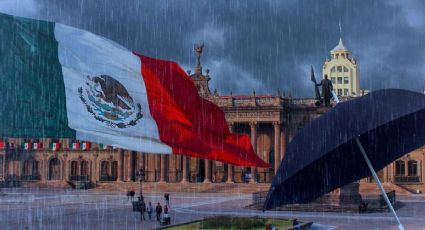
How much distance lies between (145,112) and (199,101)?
209cm

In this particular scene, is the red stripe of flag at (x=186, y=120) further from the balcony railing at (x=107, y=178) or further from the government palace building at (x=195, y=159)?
the balcony railing at (x=107, y=178)

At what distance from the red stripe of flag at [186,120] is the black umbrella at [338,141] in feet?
14.7

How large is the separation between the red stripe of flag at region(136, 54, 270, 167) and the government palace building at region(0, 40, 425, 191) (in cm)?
5169

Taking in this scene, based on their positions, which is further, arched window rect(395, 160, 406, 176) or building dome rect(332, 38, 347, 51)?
building dome rect(332, 38, 347, 51)

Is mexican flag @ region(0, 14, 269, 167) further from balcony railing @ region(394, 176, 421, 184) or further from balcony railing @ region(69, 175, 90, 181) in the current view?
balcony railing @ region(69, 175, 90, 181)

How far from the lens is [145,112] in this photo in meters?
14.1

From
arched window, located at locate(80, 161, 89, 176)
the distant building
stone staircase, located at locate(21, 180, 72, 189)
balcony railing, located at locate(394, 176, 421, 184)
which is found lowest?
stone staircase, located at locate(21, 180, 72, 189)

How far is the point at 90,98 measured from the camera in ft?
43.3

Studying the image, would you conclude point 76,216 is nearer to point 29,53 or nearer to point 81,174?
point 29,53

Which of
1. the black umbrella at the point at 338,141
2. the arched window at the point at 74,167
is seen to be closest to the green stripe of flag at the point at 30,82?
the black umbrella at the point at 338,141

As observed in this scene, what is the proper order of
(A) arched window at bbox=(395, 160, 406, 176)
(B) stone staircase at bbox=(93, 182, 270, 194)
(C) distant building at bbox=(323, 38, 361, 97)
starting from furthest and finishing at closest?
(C) distant building at bbox=(323, 38, 361, 97), (A) arched window at bbox=(395, 160, 406, 176), (B) stone staircase at bbox=(93, 182, 270, 194)

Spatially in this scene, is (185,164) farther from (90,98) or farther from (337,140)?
(337,140)

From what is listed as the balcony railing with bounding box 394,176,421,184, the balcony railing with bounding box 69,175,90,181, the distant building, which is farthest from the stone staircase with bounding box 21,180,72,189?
the distant building

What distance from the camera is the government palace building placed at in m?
71.9
